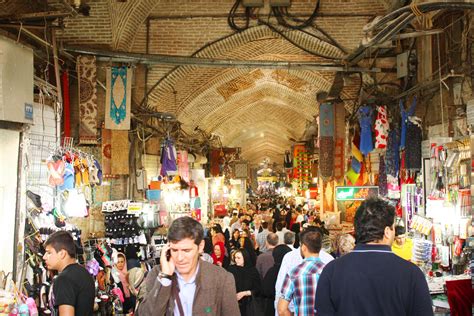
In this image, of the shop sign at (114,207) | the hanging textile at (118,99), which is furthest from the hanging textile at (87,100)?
the shop sign at (114,207)

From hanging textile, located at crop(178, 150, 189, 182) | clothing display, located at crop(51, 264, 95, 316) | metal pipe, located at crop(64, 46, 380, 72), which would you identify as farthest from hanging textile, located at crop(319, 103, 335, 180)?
clothing display, located at crop(51, 264, 95, 316)

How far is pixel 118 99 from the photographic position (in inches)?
345

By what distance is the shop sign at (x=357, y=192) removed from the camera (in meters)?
10.2

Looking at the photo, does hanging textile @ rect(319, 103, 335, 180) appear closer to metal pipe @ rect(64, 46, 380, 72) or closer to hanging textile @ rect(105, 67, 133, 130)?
metal pipe @ rect(64, 46, 380, 72)

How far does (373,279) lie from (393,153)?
262 inches

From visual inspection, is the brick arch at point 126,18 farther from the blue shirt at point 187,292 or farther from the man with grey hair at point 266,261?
the blue shirt at point 187,292

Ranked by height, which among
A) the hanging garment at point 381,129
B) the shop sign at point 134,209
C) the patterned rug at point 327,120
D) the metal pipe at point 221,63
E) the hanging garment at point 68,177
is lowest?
the shop sign at point 134,209

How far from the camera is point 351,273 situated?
7.87ft

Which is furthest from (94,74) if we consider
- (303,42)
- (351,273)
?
(351,273)

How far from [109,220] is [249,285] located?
296cm

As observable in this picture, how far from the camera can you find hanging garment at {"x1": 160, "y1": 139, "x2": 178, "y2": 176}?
11742 mm

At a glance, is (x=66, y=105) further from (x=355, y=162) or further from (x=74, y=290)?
(x=355, y=162)

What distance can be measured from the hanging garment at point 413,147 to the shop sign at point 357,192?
7.35 ft

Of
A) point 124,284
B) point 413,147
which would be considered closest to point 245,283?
point 124,284
